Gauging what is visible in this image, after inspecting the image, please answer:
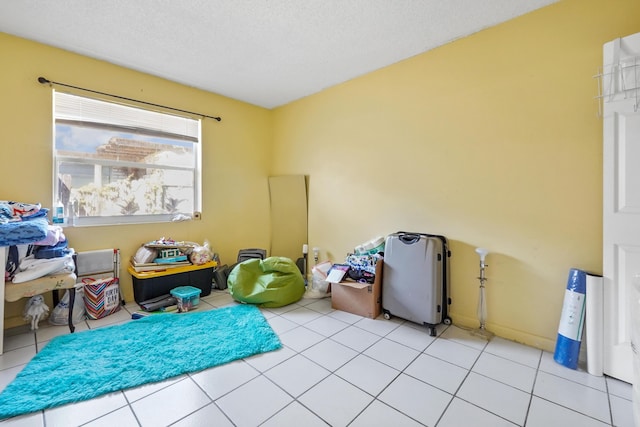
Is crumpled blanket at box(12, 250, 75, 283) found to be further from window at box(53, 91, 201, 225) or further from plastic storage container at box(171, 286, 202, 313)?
plastic storage container at box(171, 286, 202, 313)

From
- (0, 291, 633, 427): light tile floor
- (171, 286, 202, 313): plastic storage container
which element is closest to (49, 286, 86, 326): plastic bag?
(0, 291, 633, 427): light tile floor

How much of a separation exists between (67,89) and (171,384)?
277cm

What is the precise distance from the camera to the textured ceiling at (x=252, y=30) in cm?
193

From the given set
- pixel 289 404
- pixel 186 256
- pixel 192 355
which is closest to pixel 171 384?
pixel 192 355

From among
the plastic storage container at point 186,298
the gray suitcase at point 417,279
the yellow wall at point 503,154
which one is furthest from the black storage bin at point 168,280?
the gray suitcase at point 417,279

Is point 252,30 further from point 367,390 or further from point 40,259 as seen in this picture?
Result: point 367,390

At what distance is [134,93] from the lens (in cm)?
288

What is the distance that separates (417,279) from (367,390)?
1.02 m

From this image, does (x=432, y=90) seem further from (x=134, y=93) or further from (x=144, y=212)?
(x=144, y=212)

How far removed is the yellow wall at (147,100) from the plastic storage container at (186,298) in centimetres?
63

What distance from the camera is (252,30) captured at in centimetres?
219

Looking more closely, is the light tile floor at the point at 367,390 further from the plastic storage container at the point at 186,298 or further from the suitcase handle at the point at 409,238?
the plastic storage container at the point at 186,298

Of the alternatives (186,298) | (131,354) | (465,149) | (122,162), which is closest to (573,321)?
(465,149)

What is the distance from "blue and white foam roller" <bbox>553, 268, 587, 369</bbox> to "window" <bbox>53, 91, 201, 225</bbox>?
3683mm
